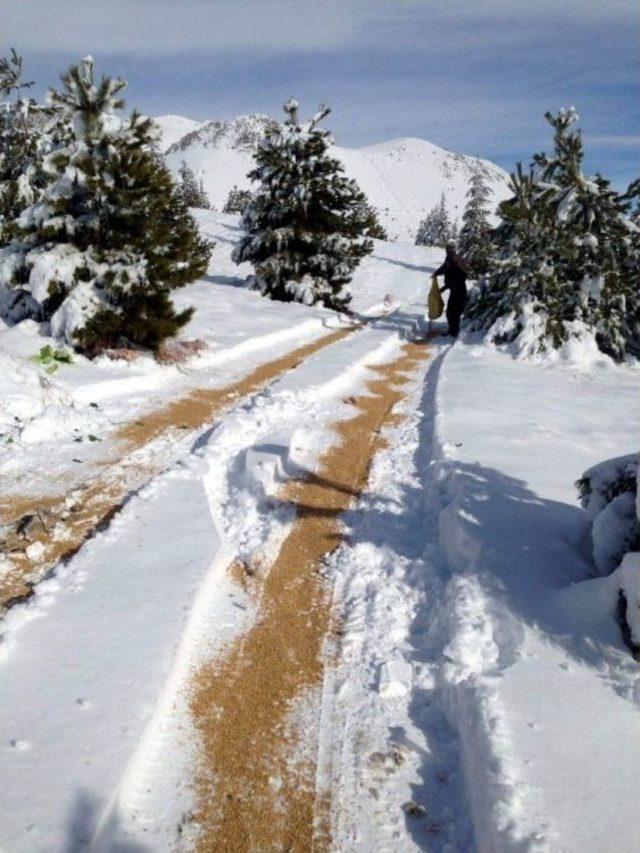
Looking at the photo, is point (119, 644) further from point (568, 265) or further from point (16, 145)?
point (16, 145)

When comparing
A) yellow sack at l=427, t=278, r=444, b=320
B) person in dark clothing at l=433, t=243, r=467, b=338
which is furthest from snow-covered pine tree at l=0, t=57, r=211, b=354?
yellow sack at l=427, t=278, r=444, b=320

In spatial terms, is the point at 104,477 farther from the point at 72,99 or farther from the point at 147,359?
the point at 72,99

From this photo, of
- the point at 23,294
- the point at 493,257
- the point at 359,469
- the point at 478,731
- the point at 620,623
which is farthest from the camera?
the point at 493,257

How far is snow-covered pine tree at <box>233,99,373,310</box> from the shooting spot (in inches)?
769

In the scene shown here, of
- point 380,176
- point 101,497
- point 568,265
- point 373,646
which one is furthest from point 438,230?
point 380,176

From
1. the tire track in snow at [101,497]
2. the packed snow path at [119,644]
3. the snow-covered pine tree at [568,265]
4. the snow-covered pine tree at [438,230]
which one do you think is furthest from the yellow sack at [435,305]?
the snow-covered pine tree at [438,230]

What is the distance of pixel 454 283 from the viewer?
51.5 feet

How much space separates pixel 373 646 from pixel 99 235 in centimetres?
920

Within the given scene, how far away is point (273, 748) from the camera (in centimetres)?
309

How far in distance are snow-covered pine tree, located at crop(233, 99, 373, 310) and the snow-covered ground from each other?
43.7 feet

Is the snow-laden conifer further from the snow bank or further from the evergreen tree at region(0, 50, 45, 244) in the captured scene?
the snow bank

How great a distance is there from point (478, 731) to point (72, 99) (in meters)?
11.2

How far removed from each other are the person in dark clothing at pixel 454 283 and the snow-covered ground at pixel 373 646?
860 cm

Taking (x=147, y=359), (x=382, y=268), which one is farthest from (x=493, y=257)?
(x=382, y=268)
